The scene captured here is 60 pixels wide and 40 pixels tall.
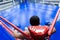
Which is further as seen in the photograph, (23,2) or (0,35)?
(23,2)

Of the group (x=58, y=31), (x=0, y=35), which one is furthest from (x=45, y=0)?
(x=0, y=35)

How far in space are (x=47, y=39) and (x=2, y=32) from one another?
3.87 feet

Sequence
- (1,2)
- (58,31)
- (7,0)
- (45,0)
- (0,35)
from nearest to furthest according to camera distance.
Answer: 1. (0,35)
2. (58,31)
3. (1,2)
4. (7,0)
5. (45,0)

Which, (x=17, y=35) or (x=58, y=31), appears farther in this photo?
(x=58, y=31)

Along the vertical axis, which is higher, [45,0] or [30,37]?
[30,37]

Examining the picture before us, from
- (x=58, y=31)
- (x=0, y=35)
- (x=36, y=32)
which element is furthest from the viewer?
(x=58, y=31)

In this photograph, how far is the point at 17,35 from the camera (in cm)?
104

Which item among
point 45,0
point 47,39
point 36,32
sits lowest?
point 45,0

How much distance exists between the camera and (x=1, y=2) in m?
3.56

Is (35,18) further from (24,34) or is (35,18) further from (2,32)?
(2,32)

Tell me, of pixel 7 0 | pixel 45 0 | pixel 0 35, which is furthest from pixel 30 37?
pixel 45 0

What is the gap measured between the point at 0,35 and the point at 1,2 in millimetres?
1701

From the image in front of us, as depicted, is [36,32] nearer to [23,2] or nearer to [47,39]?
[47,39]

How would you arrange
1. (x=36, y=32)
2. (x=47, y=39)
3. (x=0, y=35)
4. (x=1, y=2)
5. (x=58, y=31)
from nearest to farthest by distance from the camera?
(x=36, y=32), (x=47, y=39), (x=0, y=35), (x=58, y=31), (x=1, y=2)
